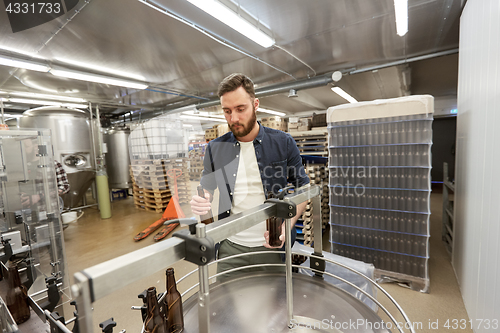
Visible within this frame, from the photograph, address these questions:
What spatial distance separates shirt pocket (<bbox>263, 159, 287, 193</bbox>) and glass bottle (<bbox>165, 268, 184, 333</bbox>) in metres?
0.86

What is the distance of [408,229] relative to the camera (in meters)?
2.99

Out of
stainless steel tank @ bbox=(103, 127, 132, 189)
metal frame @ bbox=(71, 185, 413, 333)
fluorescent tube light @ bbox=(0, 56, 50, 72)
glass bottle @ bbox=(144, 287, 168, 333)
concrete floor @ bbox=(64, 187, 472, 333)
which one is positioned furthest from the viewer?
stainless steel tank @ bbox=(103, 127, 132, 189)

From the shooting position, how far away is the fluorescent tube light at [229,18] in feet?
8.75

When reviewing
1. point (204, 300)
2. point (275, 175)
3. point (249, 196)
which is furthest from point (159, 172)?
point (204, 300)

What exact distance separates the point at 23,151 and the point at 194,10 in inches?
105

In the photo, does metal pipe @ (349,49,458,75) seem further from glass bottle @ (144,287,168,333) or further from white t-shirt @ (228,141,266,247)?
glass bottle @ (144,287,168,333)

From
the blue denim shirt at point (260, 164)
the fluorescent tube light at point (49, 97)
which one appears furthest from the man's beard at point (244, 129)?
the fluorescent tube light at point (49, 97)

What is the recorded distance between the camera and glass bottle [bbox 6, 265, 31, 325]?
126 centimetres

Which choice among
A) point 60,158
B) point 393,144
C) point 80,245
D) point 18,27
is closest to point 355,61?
point 393,144

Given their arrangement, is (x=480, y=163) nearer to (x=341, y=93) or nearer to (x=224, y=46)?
(x=224, y=46)

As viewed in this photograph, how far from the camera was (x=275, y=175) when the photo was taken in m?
1.67

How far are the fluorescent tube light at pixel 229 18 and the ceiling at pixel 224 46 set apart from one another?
20 centimetres

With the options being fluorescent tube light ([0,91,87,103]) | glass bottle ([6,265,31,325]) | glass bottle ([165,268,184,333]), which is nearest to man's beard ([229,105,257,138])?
glass bottle ([165,268,184,333])

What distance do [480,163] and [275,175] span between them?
2007 millimetres
